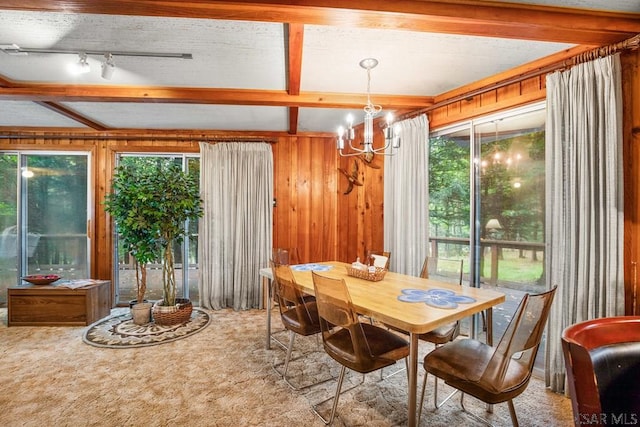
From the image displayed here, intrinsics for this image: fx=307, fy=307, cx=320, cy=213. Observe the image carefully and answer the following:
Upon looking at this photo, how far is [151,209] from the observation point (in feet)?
11.5

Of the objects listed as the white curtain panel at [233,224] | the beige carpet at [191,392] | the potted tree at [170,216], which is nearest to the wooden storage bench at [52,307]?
the beige carpet at [191,392]

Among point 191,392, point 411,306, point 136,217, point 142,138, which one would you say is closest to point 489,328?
point 411,306

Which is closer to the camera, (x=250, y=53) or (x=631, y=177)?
(x=631, y=177)

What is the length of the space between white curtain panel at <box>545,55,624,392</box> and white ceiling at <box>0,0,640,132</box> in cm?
38

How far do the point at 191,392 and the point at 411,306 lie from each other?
1722mm

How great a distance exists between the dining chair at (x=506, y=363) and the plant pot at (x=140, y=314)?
326 centimetres

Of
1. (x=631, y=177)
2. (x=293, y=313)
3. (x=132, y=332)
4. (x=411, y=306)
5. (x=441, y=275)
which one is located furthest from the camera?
(x=132, y=332)

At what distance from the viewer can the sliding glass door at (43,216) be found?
4227 millimetres

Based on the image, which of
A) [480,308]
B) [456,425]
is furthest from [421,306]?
[456,425]

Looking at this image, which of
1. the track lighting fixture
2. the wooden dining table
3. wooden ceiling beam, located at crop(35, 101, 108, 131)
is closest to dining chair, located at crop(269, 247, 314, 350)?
the wooden dining table

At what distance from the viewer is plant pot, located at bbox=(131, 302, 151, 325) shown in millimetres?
3580

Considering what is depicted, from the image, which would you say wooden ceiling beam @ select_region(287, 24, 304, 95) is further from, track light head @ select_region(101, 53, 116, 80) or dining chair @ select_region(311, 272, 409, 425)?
dining chair @ select_region(311, 272, 409, 425)

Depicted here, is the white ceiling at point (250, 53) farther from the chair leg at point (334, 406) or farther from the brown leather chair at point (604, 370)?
the chair leg at point (334, 406)

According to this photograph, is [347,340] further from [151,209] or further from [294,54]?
[151,209]
